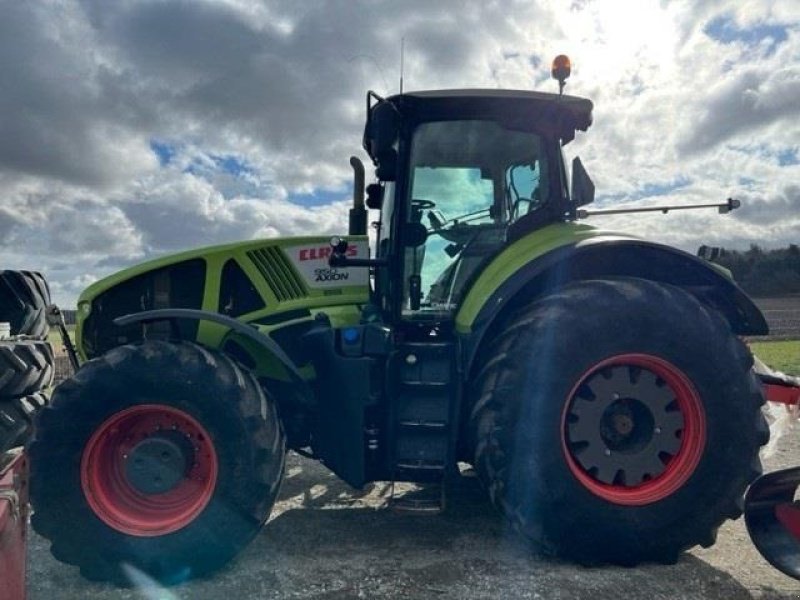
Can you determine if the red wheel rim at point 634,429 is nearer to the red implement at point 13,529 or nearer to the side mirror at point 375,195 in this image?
the side mirror at point 375,195

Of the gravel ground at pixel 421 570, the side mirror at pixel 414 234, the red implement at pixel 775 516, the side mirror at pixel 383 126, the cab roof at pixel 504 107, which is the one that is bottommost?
the gravel ground at pixel 421 570

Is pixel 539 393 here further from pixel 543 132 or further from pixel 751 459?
pixel 543 132

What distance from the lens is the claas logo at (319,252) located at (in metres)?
4.10

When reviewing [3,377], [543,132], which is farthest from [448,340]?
[3,377]

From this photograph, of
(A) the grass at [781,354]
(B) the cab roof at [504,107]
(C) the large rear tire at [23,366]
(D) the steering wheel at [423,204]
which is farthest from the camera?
(A) the grass at [781,354]

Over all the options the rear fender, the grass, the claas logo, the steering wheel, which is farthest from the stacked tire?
the grass

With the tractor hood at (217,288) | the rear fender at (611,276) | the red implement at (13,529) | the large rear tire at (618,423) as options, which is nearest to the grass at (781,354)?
the rear fender at (611,276)

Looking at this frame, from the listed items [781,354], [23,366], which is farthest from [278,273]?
[781,354]

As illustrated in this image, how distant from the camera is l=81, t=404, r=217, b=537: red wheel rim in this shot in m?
3.22

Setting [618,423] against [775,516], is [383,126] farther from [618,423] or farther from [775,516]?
[775,516]

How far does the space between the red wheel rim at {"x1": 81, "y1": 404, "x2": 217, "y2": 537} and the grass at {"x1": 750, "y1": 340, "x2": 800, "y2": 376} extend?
11.6m

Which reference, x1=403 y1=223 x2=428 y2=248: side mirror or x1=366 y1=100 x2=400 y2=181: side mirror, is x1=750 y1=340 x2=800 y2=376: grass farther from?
x1=366 y1=100 x2=400 y2=181: side mirror

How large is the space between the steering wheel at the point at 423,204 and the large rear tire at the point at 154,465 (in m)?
1.42

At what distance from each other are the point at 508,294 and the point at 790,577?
198cm
